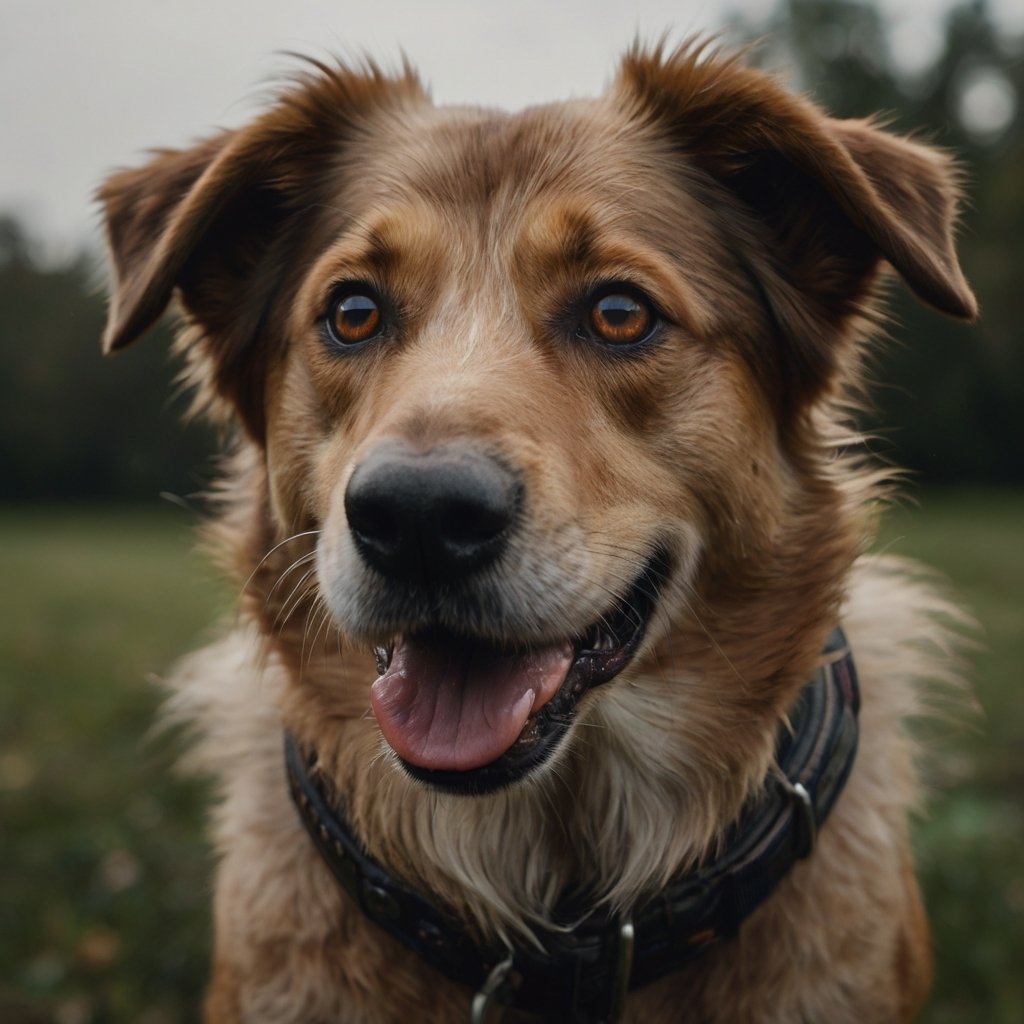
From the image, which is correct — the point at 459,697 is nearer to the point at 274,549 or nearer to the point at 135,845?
the point at 274,549

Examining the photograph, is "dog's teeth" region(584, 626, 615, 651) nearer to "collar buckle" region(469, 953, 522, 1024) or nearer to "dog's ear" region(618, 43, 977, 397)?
"collar buckle" region(469, 953, 522, 1024)

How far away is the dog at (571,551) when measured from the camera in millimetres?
2482

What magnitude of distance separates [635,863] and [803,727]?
54 cm

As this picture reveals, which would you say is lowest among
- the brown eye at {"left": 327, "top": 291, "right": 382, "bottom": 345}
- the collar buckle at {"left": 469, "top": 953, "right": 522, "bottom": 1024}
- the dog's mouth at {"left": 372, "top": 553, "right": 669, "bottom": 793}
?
the collar buckle at {"left": 469, "top": 953, "right": 522, "bottom": 1024}

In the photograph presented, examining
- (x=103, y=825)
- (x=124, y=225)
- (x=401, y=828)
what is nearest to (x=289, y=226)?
(x=124, y=225)

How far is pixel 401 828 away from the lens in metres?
2.84

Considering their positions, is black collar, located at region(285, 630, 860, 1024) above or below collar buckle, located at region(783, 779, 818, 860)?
below

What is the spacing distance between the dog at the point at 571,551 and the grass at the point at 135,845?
0.79 metres

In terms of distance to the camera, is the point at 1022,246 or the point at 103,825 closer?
the point at 103,825

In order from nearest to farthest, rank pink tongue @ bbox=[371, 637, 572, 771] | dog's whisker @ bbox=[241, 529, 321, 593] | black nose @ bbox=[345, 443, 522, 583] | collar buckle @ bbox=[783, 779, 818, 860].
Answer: black nose @ bbox=[345, 443, 522, 583]
pink tongue @ bbox=[371, 637, 572, 771]
collar buckle @ bbox=[783, 779, 818, 860]
dog's whisker @ bbox=[241, 529, 321, 593]

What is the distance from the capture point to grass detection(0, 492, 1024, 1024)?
390cm

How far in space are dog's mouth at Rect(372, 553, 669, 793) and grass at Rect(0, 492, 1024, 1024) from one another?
102 centimetres

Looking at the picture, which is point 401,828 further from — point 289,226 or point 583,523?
point 289,226

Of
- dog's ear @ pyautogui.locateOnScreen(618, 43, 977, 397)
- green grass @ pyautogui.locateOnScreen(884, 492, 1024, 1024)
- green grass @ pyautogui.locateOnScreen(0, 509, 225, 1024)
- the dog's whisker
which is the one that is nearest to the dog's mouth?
the dog's whisker
